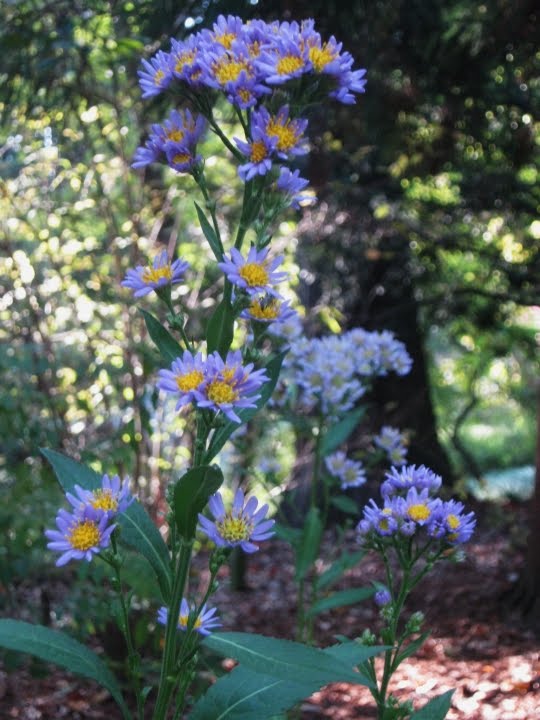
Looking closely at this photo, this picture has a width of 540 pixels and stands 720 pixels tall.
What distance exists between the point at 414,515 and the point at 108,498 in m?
0.54

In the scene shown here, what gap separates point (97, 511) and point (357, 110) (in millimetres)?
3359

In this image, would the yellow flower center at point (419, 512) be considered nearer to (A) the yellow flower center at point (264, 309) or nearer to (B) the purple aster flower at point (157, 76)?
(A) the yellow flower center at point (264, 309)

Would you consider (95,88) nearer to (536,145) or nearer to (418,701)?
(536,145)

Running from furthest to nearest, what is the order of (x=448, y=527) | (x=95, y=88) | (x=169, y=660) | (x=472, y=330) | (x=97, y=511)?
(x=472, y=330) → (x=95, y=88) → (x=448, y=527) → (x=169, y=660) → (x=97, y=511)

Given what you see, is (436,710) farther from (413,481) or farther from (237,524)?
(237,524)

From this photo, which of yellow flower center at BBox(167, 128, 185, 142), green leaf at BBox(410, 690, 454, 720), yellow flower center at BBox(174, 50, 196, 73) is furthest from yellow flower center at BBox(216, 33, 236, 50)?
green leaf at BBox(410, 690, 454, 720)

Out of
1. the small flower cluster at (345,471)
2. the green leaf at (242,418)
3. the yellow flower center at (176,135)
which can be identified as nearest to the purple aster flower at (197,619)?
the green leaf at (242,418)

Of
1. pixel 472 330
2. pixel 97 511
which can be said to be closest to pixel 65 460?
pixel 97 511

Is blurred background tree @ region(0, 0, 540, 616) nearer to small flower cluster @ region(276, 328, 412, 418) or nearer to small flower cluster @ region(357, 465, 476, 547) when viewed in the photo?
small flower cluster @ region(276, 328, 412, 418)

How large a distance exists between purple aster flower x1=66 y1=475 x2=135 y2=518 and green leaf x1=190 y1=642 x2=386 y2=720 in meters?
0.33

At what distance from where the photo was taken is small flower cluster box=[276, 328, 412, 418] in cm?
248

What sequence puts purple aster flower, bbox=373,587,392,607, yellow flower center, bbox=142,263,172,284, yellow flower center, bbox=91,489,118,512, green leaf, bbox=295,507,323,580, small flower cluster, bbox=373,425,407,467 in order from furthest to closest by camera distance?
small flower cluster, bbox=373,425,407,467 < green leaf, bbox=295,507,323,580 < purple aster flower, bbox=373,587,392,607 < yellow flower center, bbox=142,263,172,284 < yellow flower center, bbox=91,489,118,512

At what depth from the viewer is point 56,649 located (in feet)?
4.44

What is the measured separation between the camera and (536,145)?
441 centimetres
